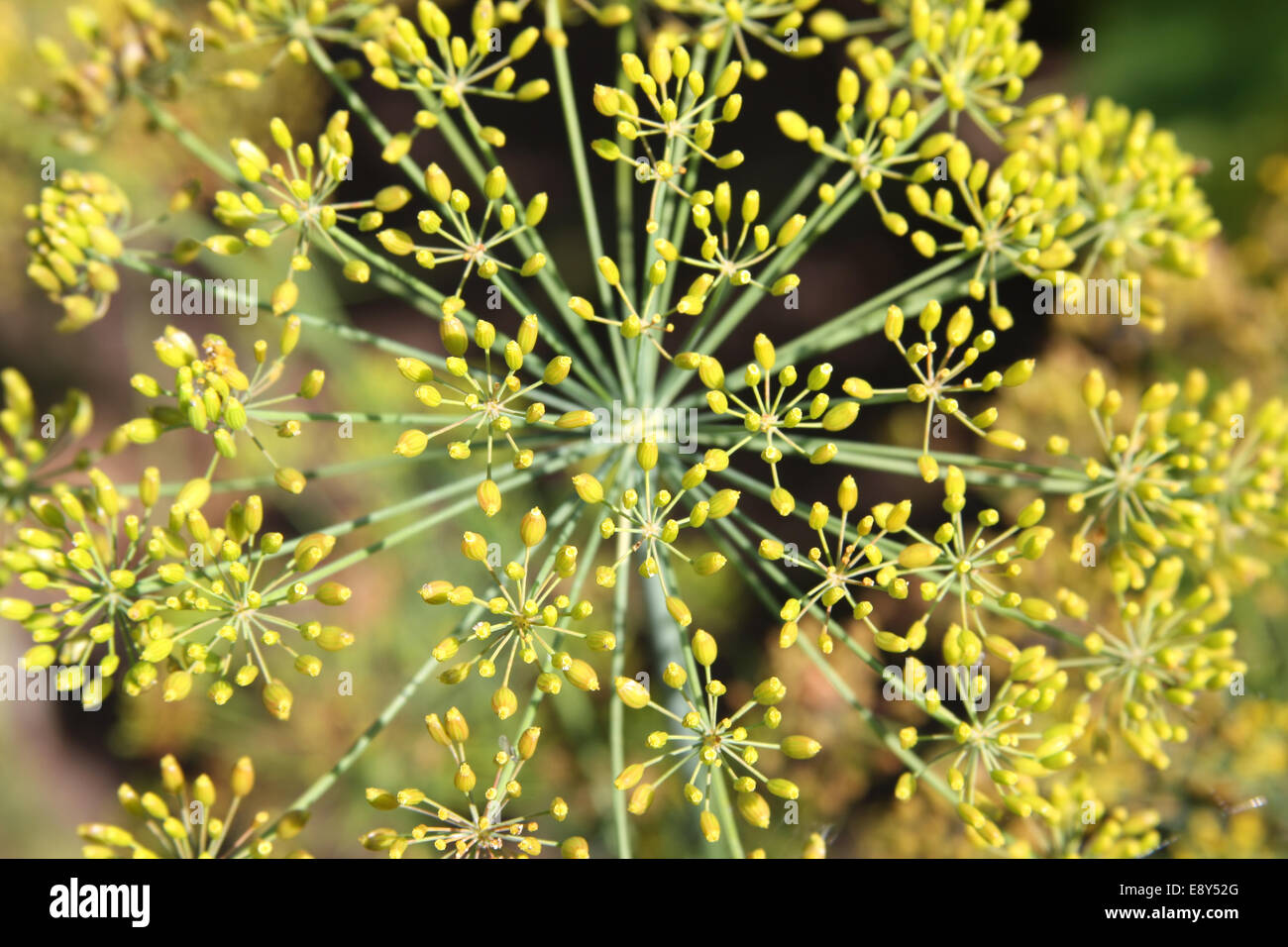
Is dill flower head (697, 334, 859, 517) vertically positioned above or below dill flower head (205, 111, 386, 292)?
below

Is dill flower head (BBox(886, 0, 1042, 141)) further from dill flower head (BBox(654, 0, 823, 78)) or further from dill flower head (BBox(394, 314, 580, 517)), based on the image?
dill flower head (BBox(394, 314, 580, 517))

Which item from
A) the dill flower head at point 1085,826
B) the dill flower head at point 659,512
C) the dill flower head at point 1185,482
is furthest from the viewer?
the dill flower head at point 1085,826

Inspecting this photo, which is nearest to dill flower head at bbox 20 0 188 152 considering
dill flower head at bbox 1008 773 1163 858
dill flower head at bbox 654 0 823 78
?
dill flower head at bbox 654 0 823 78

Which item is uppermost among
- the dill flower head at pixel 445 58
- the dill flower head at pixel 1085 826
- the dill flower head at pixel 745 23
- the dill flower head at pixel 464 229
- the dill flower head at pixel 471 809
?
the dill flower head at pixel 745 23

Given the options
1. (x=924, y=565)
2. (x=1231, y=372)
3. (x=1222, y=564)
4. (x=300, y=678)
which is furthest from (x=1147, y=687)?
(x=300, y=678)

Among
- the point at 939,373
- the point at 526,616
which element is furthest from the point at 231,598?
the point at 939,373

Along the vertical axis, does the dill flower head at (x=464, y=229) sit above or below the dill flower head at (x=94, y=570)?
above

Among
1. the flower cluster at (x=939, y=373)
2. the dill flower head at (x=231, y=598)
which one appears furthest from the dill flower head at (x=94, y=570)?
the flower cluster at (x=939, y=373)

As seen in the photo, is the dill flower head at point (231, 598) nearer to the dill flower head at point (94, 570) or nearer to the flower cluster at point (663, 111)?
the dill flower head at point (94, 570)
